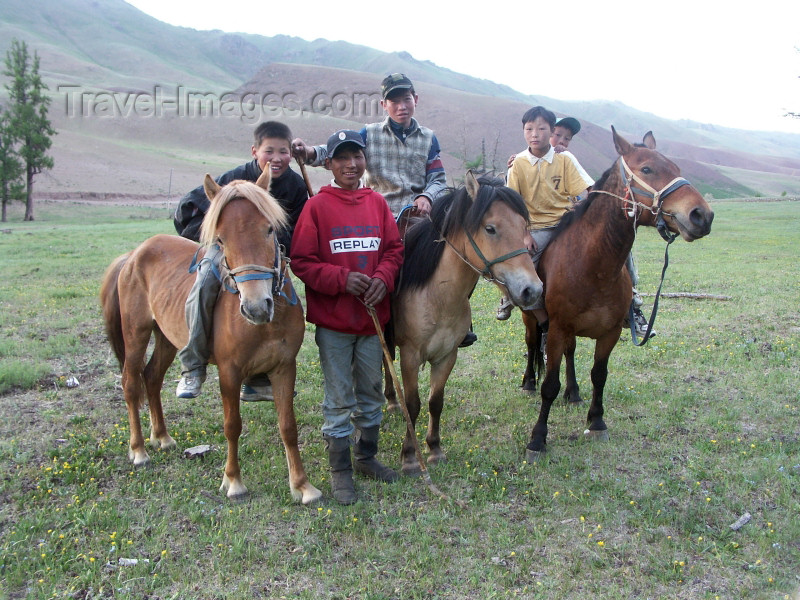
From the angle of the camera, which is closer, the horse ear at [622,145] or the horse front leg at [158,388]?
the horse ear at [622,145]

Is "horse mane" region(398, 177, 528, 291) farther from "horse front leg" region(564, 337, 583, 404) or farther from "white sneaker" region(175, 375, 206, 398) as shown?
"horse front leg" region(564, 337, 583, 404)

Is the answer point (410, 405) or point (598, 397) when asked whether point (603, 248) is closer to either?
point (598, 397)

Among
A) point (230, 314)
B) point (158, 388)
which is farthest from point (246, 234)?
point (158, 388)

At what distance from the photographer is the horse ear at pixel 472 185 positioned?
3.89 meters

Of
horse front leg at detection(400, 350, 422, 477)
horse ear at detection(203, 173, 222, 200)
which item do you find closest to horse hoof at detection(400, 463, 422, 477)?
horse front leg at detection(400, 350, 422, 477)

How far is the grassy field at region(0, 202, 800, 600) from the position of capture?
3.31 metres

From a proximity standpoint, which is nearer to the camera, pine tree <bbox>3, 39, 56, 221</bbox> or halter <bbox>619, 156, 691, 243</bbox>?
halter <bbox>619, 156, 691, 243</bbox>

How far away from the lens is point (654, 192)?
4.36 meters

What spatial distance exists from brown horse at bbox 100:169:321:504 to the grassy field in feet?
1.24

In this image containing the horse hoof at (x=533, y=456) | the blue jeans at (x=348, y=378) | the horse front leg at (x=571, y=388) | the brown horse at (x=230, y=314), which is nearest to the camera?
the brown horse at (x=230, y=314)

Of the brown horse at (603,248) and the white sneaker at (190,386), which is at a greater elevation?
the brown horse at (603,248)

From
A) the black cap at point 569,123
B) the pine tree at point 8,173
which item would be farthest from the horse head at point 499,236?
the pine tree at point 8,173

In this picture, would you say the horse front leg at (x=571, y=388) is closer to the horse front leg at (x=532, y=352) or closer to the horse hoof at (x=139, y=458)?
the horse front leg at (x=532, y=352)

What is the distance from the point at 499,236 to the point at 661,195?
1.49m
